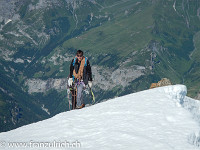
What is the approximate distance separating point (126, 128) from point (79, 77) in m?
18.8

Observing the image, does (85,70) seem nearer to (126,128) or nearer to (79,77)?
(79,77)

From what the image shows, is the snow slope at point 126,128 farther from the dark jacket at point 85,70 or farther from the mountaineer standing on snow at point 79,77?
the dark jacket at point 85,70

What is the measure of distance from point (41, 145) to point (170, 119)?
8.40 metres

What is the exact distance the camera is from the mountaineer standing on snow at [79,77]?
36.9 m

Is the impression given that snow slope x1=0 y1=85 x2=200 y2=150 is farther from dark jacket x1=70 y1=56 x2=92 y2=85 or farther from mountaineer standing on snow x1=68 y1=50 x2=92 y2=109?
dark jacket x1=70 y1=56 x2=92 y2=85

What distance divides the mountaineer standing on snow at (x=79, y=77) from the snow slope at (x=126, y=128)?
1032 cm

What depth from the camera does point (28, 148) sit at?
60.8 ft

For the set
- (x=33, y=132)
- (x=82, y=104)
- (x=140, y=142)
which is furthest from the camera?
(x=82, y=104)

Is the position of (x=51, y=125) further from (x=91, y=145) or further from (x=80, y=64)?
(x=80, y=64)

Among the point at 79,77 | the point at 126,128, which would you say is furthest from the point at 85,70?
the point at 126,128

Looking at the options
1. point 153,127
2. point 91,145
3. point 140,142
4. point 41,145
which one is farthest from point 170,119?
point 41,145

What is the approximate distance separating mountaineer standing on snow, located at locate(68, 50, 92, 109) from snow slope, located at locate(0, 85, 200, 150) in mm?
10316

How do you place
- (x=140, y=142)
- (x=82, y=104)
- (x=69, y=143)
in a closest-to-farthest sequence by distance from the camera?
(x=140, y=142)
(x=69, y=143)
(x=82, y=104)

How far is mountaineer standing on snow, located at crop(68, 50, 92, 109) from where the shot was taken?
3694cm
